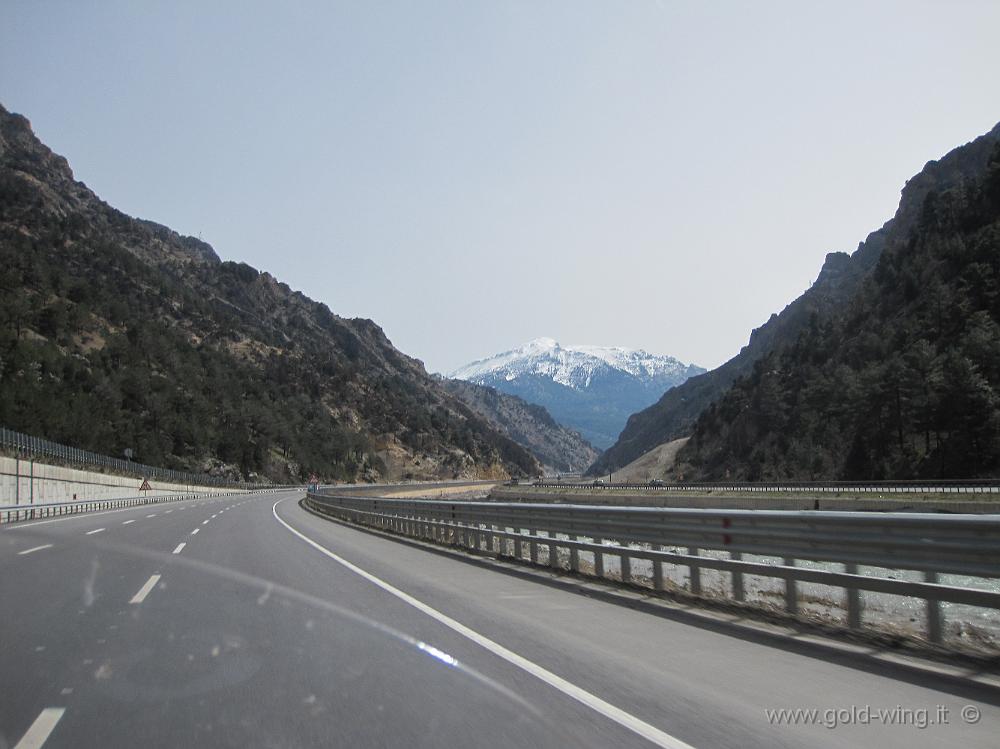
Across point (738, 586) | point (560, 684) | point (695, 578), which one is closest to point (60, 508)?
point (695, 578)

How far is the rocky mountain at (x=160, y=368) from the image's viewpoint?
88562mm

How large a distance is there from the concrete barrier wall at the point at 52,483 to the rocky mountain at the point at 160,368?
20955 mm

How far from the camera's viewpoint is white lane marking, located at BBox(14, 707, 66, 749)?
14.9 ft

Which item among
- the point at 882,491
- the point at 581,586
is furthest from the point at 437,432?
the point at 581,586

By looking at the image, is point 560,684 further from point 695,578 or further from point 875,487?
point 875,487

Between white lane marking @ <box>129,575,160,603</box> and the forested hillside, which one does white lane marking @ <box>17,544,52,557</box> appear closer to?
white lane marking @ <box>129,575,160,603</box>

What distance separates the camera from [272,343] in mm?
173625

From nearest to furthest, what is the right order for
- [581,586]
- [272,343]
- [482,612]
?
[482,612]
[581,586]
[272,343]

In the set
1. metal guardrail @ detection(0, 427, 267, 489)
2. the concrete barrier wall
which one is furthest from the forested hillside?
metal guardrail @ detection(0, 427, 267, 489)

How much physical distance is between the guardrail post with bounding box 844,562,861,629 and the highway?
2.04 feet

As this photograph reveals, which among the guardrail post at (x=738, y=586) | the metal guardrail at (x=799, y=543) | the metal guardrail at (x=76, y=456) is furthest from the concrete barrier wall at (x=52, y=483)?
the guardrail post at (x=738, y=586)

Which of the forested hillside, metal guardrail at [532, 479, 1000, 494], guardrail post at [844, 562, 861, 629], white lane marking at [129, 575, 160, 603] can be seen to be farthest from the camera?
the forested hillside

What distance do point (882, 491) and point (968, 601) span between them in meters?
37.8

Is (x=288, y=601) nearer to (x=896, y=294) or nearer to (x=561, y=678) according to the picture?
(x=561, y=678)
